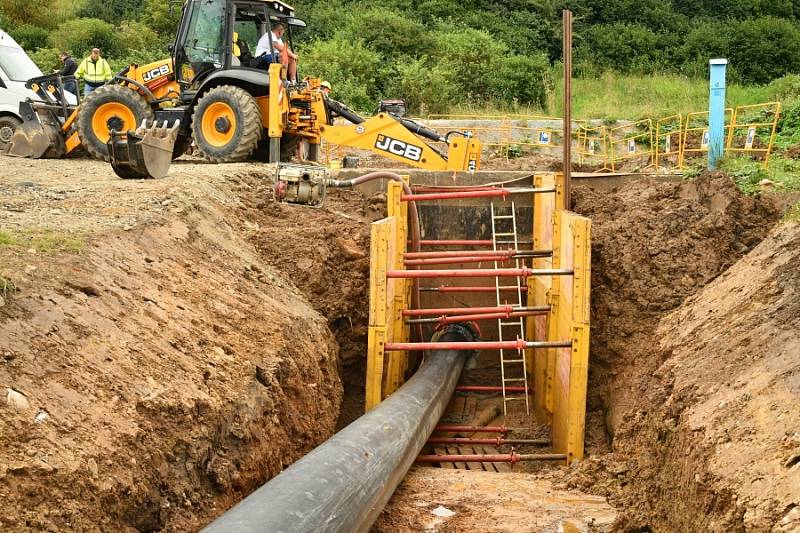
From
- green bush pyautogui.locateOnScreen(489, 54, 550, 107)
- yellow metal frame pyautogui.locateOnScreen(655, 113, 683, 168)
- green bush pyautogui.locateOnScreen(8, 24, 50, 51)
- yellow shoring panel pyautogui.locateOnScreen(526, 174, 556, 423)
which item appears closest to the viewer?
yellow shoring panel pyautogui.locateOnScreen(526, 174, 556, 423)

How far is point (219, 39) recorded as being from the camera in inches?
518

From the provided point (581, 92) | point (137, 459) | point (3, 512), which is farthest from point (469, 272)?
point (581, 92)

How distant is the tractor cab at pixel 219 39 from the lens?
13.0 m

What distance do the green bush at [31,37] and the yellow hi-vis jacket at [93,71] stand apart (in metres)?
20.9

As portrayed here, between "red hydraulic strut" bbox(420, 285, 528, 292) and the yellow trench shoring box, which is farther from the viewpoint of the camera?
"red hydraulic strut" bbox(420, 285, 528, 292)

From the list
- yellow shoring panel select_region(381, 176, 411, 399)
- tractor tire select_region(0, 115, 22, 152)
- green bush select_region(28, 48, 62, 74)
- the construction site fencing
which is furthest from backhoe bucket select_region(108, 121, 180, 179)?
green bush select_region(28, 48, 62, 74)

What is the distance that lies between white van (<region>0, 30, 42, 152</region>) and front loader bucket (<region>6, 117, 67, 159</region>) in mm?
1440

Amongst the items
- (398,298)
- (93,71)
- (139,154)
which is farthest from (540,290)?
(93,71)

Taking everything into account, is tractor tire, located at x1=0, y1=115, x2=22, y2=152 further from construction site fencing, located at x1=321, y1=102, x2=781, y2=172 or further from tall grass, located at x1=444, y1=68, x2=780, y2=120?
tall grass, located at x1=444, y1=68, x2=780, y2=120

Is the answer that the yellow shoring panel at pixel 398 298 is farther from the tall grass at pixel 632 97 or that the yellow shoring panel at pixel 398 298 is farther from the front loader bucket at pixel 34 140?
the tall grass at pixel 632 97

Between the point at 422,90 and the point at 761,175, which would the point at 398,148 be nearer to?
the point at 761,175

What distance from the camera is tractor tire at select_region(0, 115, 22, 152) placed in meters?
15.1

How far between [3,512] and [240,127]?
31.6 feet

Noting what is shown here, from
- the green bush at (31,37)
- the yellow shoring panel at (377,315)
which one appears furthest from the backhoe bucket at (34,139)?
the green bush at (31,37)
